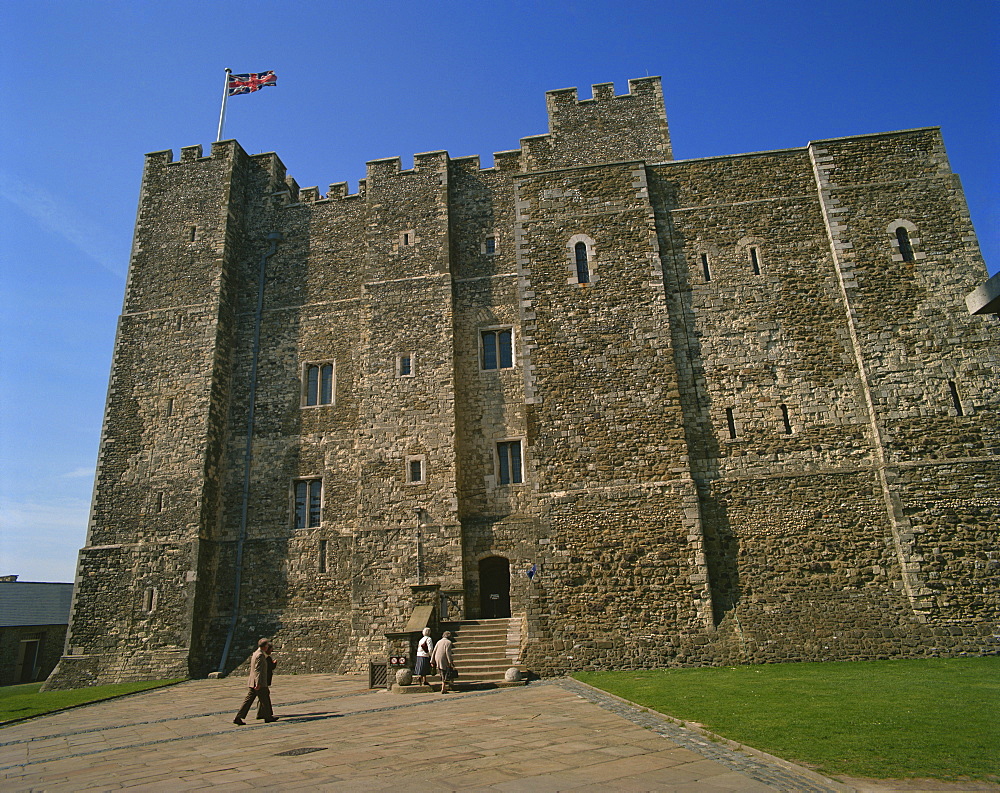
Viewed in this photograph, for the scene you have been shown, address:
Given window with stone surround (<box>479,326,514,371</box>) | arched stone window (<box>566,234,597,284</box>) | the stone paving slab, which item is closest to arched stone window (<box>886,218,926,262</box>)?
arched stone window (<box>566,234,597,284</box>)

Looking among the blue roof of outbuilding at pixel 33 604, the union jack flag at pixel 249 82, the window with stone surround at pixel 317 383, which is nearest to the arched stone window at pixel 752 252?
the window with stone surround at pixel 317 383

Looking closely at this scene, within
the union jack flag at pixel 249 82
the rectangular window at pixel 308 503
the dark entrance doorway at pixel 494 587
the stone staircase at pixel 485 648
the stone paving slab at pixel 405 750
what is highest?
the union jack flag at pixel 249 82

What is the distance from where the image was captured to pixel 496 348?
20234mm

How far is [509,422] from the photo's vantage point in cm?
1925

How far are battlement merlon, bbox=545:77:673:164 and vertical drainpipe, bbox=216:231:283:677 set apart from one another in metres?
10.8

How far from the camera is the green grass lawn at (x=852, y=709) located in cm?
565

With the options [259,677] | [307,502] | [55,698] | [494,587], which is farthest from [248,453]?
[259,677]

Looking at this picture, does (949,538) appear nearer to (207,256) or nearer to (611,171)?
(611,171)

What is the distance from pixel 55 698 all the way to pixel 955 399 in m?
22.2

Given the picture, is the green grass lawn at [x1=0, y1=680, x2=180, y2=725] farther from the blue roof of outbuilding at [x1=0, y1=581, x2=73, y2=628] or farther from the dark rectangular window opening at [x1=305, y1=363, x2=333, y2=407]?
the blue roof of outbuilding at [x1=0, y1=581, x2=73, y2=628]

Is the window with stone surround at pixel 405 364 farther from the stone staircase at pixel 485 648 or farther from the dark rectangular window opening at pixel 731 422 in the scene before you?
the dark rectangular window opening at pixel 731 422

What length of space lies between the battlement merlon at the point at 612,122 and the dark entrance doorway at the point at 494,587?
13592 mm

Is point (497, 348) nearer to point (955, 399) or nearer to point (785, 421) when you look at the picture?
point (785, 421)

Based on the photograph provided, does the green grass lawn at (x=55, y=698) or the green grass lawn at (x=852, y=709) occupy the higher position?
the green grass lawn at (x=852, y=709)
